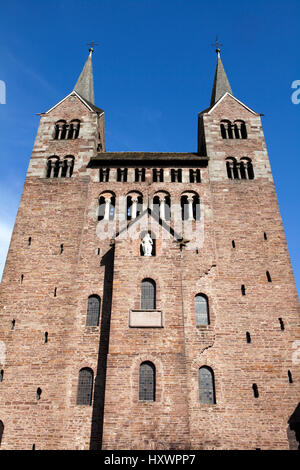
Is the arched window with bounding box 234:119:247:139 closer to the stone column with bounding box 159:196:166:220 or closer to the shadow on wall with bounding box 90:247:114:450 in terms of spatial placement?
the stone column with bounding box 159:196:166:220

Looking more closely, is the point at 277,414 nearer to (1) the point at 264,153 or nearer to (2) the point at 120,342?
(2) the point at 120,342

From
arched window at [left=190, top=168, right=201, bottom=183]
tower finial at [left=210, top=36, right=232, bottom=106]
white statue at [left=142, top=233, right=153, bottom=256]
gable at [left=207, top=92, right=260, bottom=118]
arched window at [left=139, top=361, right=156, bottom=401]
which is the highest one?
tower finial at [left=210, top=36, right=232, bottom=106]

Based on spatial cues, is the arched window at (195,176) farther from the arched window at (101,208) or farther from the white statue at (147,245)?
the white statue at (147,245)

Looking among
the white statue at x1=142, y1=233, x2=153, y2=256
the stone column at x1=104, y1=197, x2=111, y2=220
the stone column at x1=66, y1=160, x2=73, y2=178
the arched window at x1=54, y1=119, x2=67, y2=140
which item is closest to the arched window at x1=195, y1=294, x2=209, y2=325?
the white statue at x1=142, y1=233, x2=153, y2=256

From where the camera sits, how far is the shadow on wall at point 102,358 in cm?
1780

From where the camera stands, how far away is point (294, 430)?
17812mm

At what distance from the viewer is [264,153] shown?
1072 inches

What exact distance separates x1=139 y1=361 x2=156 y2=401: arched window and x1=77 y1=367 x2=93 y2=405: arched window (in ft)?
9.17

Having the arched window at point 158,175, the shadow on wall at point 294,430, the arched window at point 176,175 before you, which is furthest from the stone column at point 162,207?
the shadow on wall at point 294,430

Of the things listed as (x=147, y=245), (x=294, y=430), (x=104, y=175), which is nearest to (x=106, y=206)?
(x=104, y=175)

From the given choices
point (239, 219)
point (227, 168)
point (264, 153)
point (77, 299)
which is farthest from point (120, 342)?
point (264, 153)

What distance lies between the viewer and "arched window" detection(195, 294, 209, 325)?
20.5m

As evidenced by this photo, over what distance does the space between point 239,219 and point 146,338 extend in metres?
10.1

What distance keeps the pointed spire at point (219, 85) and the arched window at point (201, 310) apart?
19.8 m
